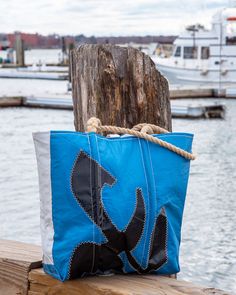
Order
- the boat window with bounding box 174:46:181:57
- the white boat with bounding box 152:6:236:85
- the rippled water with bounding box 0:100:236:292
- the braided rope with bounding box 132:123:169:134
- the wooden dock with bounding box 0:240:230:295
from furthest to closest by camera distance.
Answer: the boat window with bounding box 174:46:181:57
the white boat with bounding box 152:6:236:85
the rippled water with bounding box 0:100:236:292
the braided rope with bounding box 132:123:169:134
the wooden dock with bounding box 0:240:230:295

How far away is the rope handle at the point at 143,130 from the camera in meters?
2.10

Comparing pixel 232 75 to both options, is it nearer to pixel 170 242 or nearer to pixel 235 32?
pixel 235 32

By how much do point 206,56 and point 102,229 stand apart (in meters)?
40.0

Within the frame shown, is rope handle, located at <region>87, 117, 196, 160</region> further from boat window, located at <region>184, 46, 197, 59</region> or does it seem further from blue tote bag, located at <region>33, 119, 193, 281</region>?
boat window, located at <region>184, 46, 197, 59</region>

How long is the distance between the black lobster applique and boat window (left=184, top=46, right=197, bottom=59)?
3967cm

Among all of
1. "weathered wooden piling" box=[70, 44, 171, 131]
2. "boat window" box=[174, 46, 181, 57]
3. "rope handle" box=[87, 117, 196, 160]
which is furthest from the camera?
"boat window" box=[174, 46, 181, 57]

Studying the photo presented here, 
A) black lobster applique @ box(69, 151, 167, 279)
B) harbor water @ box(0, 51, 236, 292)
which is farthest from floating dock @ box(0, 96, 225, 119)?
black lobster applique @ box(69, 151, 167, 279)

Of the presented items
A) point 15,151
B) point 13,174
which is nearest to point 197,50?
point 15,151

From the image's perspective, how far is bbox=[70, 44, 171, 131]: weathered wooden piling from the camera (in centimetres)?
238

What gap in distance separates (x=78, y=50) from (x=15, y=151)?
594 inches

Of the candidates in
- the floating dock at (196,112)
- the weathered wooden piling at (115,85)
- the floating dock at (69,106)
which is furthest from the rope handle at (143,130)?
the floating dock at (196,112)

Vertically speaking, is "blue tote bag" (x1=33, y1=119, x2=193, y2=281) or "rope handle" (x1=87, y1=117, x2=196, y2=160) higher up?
"rope handle" (x1=87, y1=117, x2=196, y2=160)

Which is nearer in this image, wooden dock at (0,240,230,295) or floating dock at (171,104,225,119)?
wooden dock at (0,240,230,295)

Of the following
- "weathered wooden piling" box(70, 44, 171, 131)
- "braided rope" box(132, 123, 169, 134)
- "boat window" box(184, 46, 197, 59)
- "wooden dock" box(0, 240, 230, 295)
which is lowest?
"boat window" box(184, 46, 197, 59)
